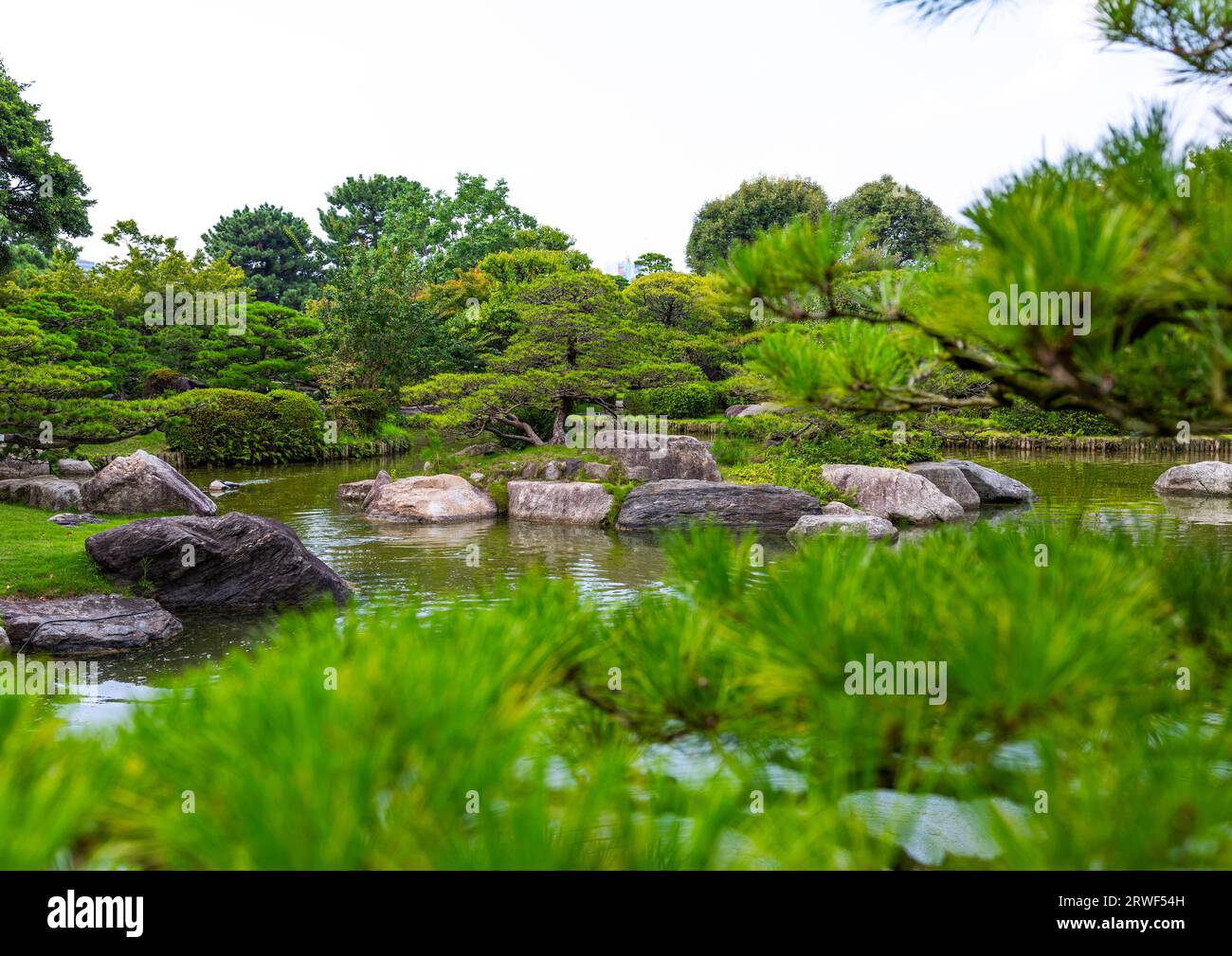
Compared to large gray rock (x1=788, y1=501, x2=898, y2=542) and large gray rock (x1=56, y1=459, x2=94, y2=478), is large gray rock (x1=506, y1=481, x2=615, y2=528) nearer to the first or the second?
large gray rock (x1=788, y1=501, x2=898, y2=542)

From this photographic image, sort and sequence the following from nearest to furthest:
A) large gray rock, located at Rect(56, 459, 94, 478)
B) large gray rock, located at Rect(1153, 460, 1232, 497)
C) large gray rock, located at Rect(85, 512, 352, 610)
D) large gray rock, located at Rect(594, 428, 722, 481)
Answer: large gray rock, located at Rect(85, 512, 352, 610) < large gray rock, located at Rect(594, 428, 722, 481) < large gray rock, located at Rect(1153, 460, 1232, 497) < large gray rock, located at Rect(56, 459, 94, 478)

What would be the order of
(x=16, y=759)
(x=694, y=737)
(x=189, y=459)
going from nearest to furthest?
1. (x=16, y=759)
2. (x=694, y=737)
3. (x=189, y=459)

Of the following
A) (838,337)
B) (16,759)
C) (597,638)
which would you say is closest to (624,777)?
(597,638)

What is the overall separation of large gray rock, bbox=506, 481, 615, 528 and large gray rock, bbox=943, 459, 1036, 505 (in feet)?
23.7

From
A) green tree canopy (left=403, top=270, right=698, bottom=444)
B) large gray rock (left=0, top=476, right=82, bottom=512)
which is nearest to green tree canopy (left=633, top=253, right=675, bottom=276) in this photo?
green tree canopy (left=403, top=270, right=698, bottom=444)

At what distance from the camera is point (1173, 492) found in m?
16.0

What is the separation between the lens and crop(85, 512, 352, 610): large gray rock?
8102mm

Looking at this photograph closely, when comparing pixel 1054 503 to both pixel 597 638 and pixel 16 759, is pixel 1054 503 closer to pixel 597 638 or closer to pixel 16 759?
pixel 597 638

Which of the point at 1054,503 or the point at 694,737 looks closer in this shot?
the point at 694,737

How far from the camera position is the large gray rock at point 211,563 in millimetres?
8102

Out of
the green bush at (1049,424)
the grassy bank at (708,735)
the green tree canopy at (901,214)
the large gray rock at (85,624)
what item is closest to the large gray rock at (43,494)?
the large gray rock at (85,624)

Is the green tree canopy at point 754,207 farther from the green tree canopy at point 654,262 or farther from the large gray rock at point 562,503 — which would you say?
the large gray rock at point 562,503

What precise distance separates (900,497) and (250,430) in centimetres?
1643
